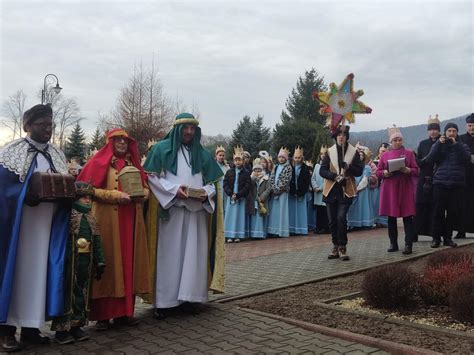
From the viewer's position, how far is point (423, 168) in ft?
33.1

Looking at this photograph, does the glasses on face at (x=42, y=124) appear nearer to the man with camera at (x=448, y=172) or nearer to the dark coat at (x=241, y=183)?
the man with camera at (x=448, y=172)

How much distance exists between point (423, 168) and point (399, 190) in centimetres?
129

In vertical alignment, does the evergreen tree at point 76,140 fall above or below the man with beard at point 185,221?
above

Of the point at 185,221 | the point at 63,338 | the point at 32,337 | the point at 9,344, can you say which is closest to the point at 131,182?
the point at 185,221

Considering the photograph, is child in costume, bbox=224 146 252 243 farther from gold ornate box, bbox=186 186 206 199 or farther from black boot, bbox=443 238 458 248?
gold ornate box, bbox=186 186 206 199

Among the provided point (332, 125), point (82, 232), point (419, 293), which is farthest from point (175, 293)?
point (332, 125)

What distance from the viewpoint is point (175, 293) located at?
5820 millimetres

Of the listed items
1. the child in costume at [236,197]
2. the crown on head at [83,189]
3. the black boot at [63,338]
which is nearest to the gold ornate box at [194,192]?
the crown on head at [83,189]

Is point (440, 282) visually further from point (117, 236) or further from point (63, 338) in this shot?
point (63, 338)

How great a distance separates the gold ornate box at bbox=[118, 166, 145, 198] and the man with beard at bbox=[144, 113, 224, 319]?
428mm

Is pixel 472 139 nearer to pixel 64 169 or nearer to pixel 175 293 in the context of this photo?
pixel 175 293

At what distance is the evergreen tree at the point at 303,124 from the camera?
38594mm

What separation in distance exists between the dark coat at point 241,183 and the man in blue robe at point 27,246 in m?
7.96

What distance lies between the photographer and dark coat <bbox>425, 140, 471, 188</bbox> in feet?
29.7
